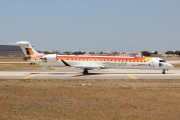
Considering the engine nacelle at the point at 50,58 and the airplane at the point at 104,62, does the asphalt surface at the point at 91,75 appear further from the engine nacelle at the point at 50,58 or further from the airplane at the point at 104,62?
the engine nacelle at the point at 50,58

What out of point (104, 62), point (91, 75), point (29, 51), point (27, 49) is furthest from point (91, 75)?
point (27, 49)

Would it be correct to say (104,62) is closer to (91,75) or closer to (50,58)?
(91,75)

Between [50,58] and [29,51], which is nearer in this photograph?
[50,58]

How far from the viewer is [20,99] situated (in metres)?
17.6

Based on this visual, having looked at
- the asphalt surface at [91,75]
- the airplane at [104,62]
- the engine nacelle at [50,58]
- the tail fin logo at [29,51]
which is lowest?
the asphalt surface at [91,75]

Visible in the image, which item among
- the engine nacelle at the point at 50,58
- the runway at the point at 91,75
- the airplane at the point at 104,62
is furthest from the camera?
the engine nacelle at the point at 50,58

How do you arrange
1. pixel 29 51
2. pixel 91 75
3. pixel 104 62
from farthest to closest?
pixel 29 51 < pixel 104 62 < pixel 91 75

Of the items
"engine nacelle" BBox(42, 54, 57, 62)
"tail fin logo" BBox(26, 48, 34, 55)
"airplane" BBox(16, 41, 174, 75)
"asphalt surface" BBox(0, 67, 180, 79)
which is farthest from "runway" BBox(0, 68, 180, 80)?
"tail fin logo" BBox(26, 48, 34, 55)

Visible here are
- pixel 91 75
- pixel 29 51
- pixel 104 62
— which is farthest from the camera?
pixel 29 51

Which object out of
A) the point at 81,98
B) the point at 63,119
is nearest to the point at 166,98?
the point at 81,98

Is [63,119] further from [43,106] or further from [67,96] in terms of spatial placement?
[67,96]

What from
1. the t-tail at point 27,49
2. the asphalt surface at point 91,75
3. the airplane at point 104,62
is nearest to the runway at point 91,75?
the asphalt surface at point 91,75

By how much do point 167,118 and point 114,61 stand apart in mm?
29695

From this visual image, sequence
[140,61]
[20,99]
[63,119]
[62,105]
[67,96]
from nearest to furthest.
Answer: [63,119]
[62,105]
[20,99]
[67,96]
[140,61]
